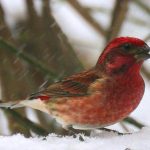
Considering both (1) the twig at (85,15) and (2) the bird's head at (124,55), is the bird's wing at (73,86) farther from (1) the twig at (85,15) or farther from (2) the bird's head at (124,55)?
(1) the twig at (85,15)

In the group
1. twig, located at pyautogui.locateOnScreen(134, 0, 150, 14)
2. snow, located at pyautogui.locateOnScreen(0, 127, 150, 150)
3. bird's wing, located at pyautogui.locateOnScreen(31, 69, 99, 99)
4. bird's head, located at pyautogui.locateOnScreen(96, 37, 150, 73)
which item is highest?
twig, located at pyautogui.locateOnScreen(134, 0, 150, 14)

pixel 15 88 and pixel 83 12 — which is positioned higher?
pixel 83 12

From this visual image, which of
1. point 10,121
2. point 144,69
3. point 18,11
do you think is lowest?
point 10,121

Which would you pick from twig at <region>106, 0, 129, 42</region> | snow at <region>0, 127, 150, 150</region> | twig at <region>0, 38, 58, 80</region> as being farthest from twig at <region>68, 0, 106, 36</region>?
snow at <region>0, 127, 150, 150</region>

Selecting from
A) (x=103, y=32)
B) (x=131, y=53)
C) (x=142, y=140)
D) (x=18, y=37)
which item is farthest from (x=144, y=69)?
(x=142, y=140)

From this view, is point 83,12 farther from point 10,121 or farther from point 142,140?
point 142,140

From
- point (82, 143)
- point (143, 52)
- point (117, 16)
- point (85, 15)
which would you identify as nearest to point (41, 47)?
point (85, 15)

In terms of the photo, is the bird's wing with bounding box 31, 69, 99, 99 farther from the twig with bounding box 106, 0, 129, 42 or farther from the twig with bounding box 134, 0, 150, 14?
the twig with bounding box 134, 0, 150, 14

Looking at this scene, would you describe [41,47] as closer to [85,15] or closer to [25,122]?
[85,15]
